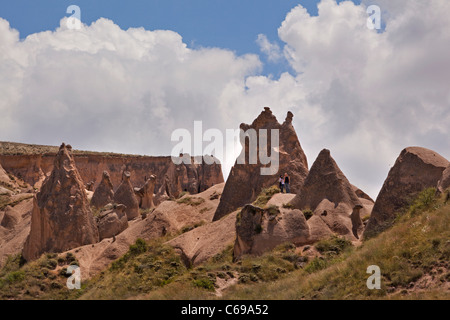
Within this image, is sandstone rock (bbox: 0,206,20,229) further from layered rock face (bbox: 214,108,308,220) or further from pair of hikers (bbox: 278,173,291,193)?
pair of hikers (bbox: 278,173,291,193)

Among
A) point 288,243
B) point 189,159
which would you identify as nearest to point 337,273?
point 288,243

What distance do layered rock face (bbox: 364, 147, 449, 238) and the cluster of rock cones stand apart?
0.04 meters

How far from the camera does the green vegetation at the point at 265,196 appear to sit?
1028 inches

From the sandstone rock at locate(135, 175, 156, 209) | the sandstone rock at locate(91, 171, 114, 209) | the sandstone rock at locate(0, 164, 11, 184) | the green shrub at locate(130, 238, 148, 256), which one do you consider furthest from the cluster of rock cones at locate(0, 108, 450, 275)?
the sandstone rock at locate(0, 164, 11, 184)

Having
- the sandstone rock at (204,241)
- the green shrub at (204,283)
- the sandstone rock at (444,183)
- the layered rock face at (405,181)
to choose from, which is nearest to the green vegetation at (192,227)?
the sandstone rock at (204,241)

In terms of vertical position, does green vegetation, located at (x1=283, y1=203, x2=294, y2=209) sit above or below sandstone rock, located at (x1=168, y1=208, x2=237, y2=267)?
above

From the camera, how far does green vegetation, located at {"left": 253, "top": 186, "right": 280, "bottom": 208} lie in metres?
26.1

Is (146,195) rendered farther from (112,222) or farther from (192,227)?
(192,227)

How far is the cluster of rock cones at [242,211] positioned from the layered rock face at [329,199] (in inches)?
1.7

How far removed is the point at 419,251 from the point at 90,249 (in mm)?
17709

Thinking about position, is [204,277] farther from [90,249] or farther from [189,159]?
[189,159]

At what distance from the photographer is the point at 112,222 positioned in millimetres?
30719

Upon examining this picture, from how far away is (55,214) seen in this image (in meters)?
28.1

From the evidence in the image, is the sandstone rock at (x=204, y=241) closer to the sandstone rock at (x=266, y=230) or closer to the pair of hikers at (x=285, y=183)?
the sandstone rock at (x=266, y=230)
